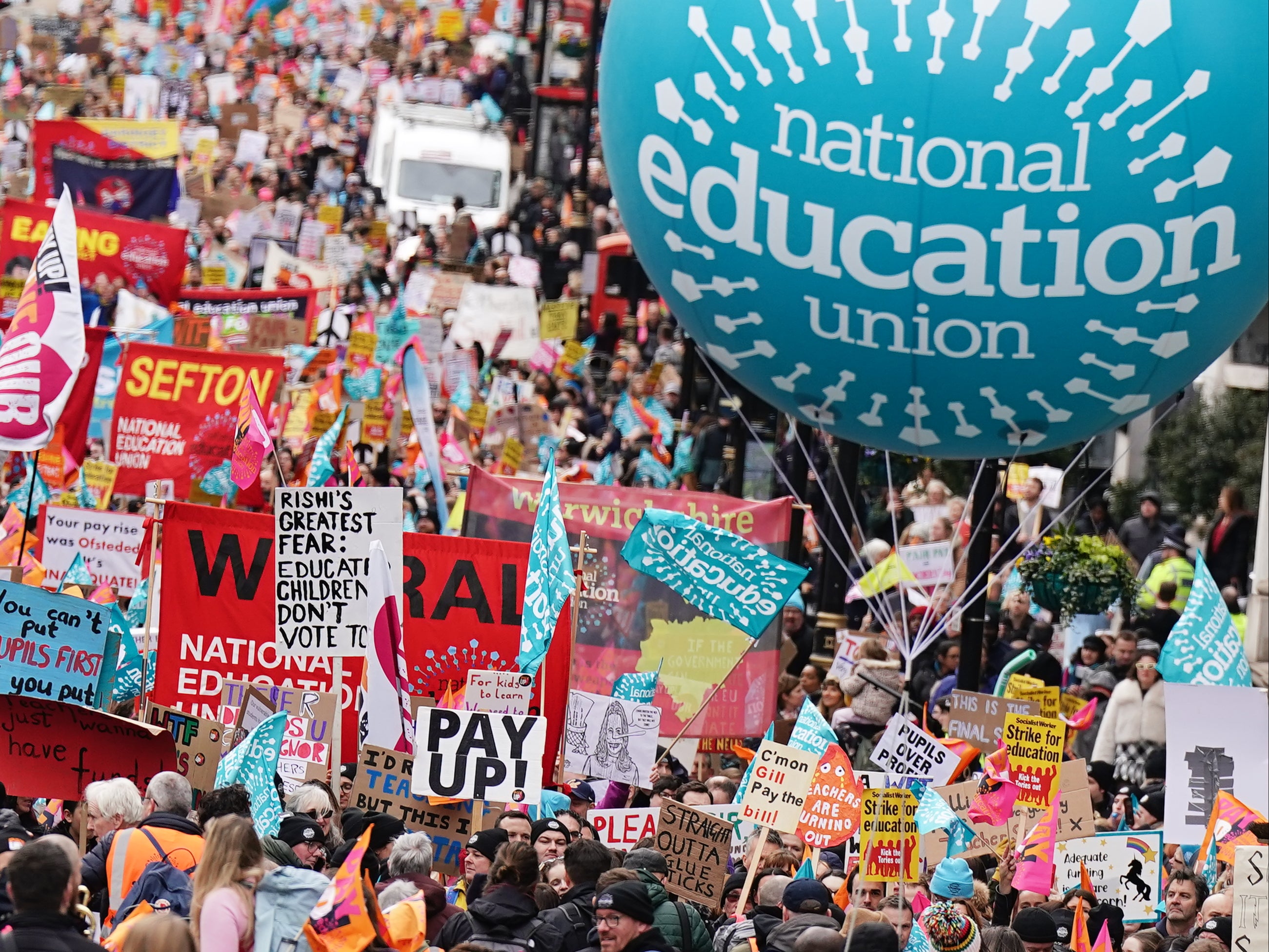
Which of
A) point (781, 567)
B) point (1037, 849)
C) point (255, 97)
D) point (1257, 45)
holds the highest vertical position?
point (255, 97)

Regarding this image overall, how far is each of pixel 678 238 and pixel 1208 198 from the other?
2472 millimetres

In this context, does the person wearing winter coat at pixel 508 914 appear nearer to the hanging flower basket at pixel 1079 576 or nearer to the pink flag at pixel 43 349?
the pink flag at pixel 43 349

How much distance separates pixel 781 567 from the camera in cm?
1161

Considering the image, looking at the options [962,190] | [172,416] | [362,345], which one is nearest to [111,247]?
[362,345]

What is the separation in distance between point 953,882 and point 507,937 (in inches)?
85.6

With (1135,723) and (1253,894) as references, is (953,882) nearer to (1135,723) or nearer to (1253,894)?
(1253,894)

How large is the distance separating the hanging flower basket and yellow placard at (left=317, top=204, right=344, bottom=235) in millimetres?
16366

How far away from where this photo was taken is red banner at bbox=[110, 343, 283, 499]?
15.7 meters

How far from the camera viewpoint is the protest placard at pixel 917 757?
11.5 metres

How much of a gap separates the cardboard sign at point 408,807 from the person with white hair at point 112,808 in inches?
60.0

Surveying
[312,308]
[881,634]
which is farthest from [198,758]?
[312,308]

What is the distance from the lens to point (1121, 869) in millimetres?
10414

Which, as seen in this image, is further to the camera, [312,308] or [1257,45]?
[312,308]

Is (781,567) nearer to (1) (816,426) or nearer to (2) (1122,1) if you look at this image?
(1) (816,426)
